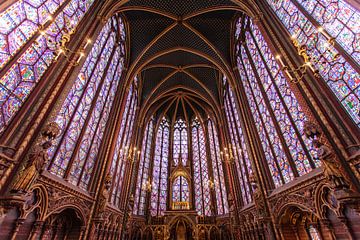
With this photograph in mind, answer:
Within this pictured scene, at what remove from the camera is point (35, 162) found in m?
5.30

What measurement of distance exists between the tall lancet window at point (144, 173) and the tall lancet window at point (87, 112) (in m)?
7.16

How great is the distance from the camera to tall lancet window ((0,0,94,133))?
5.23 metres

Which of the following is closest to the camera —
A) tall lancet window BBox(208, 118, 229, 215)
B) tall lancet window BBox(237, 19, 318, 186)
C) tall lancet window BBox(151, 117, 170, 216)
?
tall lancet window BBox(237, 19, 318, 186)

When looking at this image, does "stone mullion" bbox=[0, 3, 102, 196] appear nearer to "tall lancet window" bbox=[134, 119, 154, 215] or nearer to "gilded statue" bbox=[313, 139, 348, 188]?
"gilded statue" bbox=[313, 139, 348, 188]

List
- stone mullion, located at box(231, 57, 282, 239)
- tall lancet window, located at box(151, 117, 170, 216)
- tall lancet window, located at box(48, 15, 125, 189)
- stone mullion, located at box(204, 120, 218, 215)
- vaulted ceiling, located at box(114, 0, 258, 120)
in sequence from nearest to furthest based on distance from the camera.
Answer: tall lancet window, located at box(48, 15, 125, 189)
stone mullion, located at box(231, 57, 282, 239)
vaulted ceiling, located at box(114, 0, 258, 120)
stone mullion, located at box(204, 120, 218, 215)
tall lancet window, located at box(151, 117, 170, 216)

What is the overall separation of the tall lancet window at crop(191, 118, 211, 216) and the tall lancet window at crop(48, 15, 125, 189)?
12.3 metres

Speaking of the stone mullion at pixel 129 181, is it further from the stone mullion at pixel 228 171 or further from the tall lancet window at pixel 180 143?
the stone mullion at pixel 228 171

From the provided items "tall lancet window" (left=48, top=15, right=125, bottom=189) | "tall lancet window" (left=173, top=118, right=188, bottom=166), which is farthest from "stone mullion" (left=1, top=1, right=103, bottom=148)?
"tall lancet window" (left=173, top=118, right=188, bottom=166)

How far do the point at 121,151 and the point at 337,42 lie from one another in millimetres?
14023

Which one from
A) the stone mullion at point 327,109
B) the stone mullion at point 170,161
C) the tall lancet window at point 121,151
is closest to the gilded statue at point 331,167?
the stone mullion at point 327,109

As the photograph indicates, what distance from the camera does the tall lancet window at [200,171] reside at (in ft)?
60.2

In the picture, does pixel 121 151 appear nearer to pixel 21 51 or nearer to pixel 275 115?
pixel 21 51

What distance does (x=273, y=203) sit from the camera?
30.3 ft

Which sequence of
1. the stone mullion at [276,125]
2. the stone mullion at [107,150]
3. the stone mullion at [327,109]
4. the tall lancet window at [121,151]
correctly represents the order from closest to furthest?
1. the stone mullion at [327,109]
2. the stone mullion at [276,125]
3. the stone mullion at [107,150]
4. the tall lancet window at [121,151]
